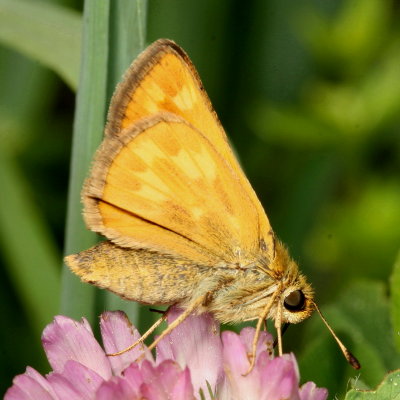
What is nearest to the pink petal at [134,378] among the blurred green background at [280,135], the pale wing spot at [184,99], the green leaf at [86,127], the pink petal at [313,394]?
the pink petal at [313,394]

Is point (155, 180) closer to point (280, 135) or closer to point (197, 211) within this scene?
point (197, 211)

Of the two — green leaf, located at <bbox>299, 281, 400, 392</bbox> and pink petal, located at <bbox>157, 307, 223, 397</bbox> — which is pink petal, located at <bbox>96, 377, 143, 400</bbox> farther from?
green leaf, located at <bbox>299, 281, 400, 392</bbox>

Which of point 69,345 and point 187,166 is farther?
point 187,166

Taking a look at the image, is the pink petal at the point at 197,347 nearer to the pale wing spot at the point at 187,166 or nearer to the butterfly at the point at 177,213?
the butterfly at the point at 177,213

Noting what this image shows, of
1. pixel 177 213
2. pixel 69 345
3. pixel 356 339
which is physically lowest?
pixel 356 339

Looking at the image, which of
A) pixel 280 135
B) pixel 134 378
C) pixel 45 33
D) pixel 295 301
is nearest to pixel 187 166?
pixel 295 301

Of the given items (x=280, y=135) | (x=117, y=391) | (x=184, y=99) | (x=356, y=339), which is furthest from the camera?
(x=280, y=135)

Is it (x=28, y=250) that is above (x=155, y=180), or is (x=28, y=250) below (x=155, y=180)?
below

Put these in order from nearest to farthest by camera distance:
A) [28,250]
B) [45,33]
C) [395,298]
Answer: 1. [395,298]
2. [45,33]
3. [28,250]
